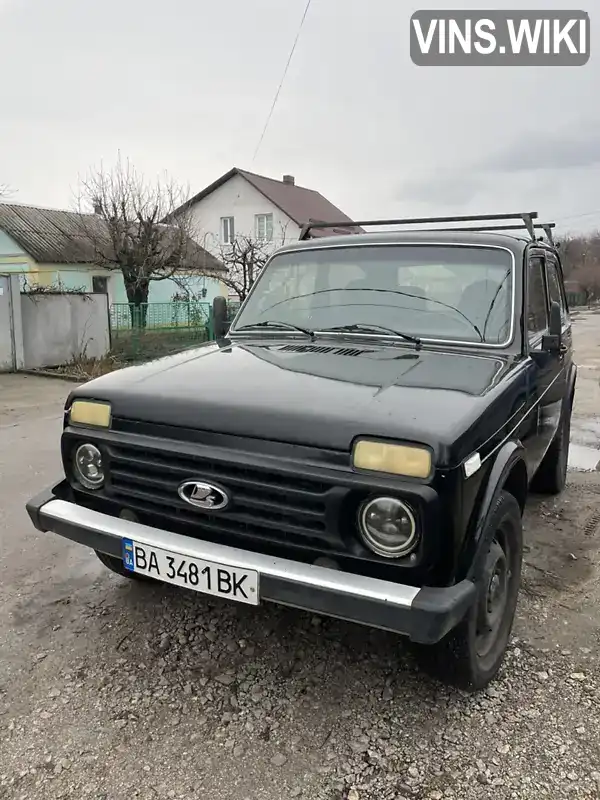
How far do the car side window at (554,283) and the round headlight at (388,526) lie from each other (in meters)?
2.55

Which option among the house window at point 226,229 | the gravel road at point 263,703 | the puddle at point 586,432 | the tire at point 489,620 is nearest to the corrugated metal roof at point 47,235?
the house window at point 226,229

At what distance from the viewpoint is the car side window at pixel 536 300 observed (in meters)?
3.38

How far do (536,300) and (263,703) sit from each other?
2.54m

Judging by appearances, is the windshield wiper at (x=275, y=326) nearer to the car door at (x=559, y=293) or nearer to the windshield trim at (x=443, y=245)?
the windshield trim at (x=443, y=245)

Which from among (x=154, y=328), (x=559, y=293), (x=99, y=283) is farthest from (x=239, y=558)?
(x=99, y=283)

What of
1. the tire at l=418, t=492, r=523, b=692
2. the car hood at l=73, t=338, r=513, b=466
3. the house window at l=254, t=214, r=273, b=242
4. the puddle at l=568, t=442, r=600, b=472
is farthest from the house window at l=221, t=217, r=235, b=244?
the tire at l=418, t=492, r=523, b=692

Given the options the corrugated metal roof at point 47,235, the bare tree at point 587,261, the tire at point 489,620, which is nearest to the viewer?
the tire at point 489,620

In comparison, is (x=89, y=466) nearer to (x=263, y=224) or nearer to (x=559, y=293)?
(x=559, y=293)

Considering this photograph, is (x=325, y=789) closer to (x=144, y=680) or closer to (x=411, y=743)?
(x=411, y=743)

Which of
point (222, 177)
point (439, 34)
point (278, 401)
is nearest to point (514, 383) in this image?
point (278, 401)

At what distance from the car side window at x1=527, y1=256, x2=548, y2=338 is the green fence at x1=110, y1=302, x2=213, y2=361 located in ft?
35.0

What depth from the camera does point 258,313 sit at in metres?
3.82

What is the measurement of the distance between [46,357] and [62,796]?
11340 millimetres

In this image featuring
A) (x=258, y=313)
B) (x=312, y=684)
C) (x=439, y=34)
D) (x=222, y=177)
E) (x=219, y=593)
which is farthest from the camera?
(x=222, y=177)
